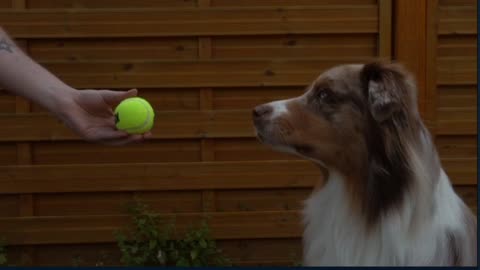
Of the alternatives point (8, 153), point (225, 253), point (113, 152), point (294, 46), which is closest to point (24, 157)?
point (8, 153)

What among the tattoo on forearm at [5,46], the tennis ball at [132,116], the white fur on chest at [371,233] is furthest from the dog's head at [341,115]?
the tattoo on forearm at [5,46]

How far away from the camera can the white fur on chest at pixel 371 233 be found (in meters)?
3.25

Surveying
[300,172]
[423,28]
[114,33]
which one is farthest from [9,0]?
[423,28]

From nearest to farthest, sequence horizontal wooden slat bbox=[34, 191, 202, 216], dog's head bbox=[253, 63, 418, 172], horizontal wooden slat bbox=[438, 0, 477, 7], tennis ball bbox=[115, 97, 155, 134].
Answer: tennis ball bbox=[115, 97, 155, 134] < dog's head bbox=[253, 63, 418, 172] < horizontal wooden slat bbox=[438, 0, 477, 7] < horizontal wooden slat bbox=[34, 191, 202, 216]

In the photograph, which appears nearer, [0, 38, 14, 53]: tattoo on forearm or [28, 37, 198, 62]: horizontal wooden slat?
[0, 38, 14, 53]: tattoo on forearm

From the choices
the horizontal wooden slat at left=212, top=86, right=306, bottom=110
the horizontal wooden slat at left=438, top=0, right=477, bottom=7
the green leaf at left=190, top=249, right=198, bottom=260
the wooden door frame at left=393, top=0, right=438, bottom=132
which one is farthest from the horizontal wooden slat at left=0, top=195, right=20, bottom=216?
the horizontal wooden slat at left=438, top=0, right=477, bottom=7

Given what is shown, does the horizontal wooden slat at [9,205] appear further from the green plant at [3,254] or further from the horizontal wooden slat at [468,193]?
the horizontal wooden slat at [468,193]

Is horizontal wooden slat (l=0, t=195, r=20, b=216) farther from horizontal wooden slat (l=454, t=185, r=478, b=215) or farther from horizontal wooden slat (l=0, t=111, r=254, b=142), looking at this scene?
horizontal wooden slat (l=454, t=185, r=478, b=215)

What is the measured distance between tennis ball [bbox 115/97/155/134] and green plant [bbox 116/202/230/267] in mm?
1806

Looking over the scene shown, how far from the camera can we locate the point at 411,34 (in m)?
4.98

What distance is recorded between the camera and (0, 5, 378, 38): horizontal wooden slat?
4.91 metres

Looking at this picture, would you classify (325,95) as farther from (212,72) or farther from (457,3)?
(457,3)

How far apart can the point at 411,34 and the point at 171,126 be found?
1589 mm

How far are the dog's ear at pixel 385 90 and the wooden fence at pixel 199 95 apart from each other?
1700 mm
